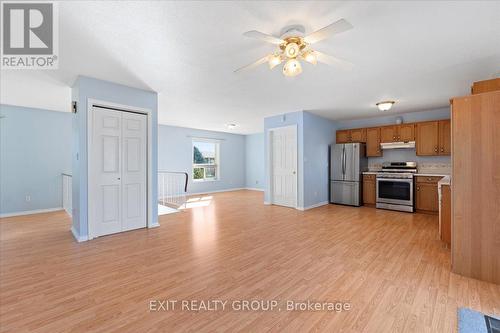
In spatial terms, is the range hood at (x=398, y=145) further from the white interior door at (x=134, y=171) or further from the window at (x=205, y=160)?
the window at (x=205, y=160)

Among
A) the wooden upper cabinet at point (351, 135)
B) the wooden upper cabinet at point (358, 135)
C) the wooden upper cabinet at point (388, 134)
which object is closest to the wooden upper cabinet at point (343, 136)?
the wooden upper cabinet at point (351, 135)

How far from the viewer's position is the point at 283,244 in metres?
3.29

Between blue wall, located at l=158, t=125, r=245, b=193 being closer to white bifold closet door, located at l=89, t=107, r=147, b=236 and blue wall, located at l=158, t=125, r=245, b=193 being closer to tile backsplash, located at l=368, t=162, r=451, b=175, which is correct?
white bifold closet door, located at l=89, t=107, r=147, b=236

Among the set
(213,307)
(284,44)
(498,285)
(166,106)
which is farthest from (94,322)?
(166,106)

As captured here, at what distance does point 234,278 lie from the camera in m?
2.32

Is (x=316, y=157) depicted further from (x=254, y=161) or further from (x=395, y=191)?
(x=254, y=161)

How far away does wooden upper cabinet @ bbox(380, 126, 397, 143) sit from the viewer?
5.86 meters

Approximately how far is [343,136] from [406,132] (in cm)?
163

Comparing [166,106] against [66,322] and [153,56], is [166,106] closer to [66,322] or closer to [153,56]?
[153,56]

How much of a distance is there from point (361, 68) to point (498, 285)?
294cm

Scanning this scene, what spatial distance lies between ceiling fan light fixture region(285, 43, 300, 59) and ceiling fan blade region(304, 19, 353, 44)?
155mm

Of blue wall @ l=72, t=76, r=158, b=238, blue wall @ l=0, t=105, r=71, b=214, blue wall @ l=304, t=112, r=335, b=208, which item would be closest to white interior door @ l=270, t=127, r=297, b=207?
blue wall @ l=304, t=112, r=335, b=208

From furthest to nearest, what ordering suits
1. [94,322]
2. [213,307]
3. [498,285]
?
[498,285]
[213,307]
[94,322]

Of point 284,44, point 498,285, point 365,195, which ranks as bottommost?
point 498,285
